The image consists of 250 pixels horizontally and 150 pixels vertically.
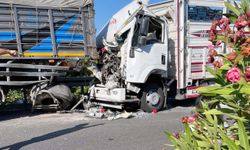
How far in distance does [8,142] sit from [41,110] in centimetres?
341

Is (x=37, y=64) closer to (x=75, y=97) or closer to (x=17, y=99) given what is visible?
(x=75, y=97)

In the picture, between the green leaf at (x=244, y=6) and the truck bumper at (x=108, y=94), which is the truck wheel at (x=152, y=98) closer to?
the truck bumper at (x=108, y=94)

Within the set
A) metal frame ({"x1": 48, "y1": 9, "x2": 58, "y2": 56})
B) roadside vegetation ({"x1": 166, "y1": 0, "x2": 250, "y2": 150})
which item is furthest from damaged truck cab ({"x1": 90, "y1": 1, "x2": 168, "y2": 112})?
roadside vegetation ({"x1": 166, "y1": 0, "x2": 250, "y2": 150})

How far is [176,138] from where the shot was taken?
2465mm

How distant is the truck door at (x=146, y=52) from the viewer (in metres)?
8.97

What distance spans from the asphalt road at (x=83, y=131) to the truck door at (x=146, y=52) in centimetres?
118

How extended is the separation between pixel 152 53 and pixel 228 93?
7549 mm

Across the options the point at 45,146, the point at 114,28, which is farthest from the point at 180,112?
the point at 45,146

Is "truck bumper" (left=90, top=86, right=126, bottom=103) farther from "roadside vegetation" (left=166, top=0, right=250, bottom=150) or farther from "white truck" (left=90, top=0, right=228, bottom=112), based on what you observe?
"roadside vegetation" (left=166, top=0, right=250, bottom=150)

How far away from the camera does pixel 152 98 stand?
9.52 meters

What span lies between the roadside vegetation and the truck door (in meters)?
6.52

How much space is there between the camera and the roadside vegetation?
1.79 metres

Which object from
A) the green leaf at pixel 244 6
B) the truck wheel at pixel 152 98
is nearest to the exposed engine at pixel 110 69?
the truck wheel at pixel 152 98

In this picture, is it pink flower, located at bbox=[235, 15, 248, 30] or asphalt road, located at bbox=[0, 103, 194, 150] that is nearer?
pink flower, located at bbox=[235, 15, 248, 30]
